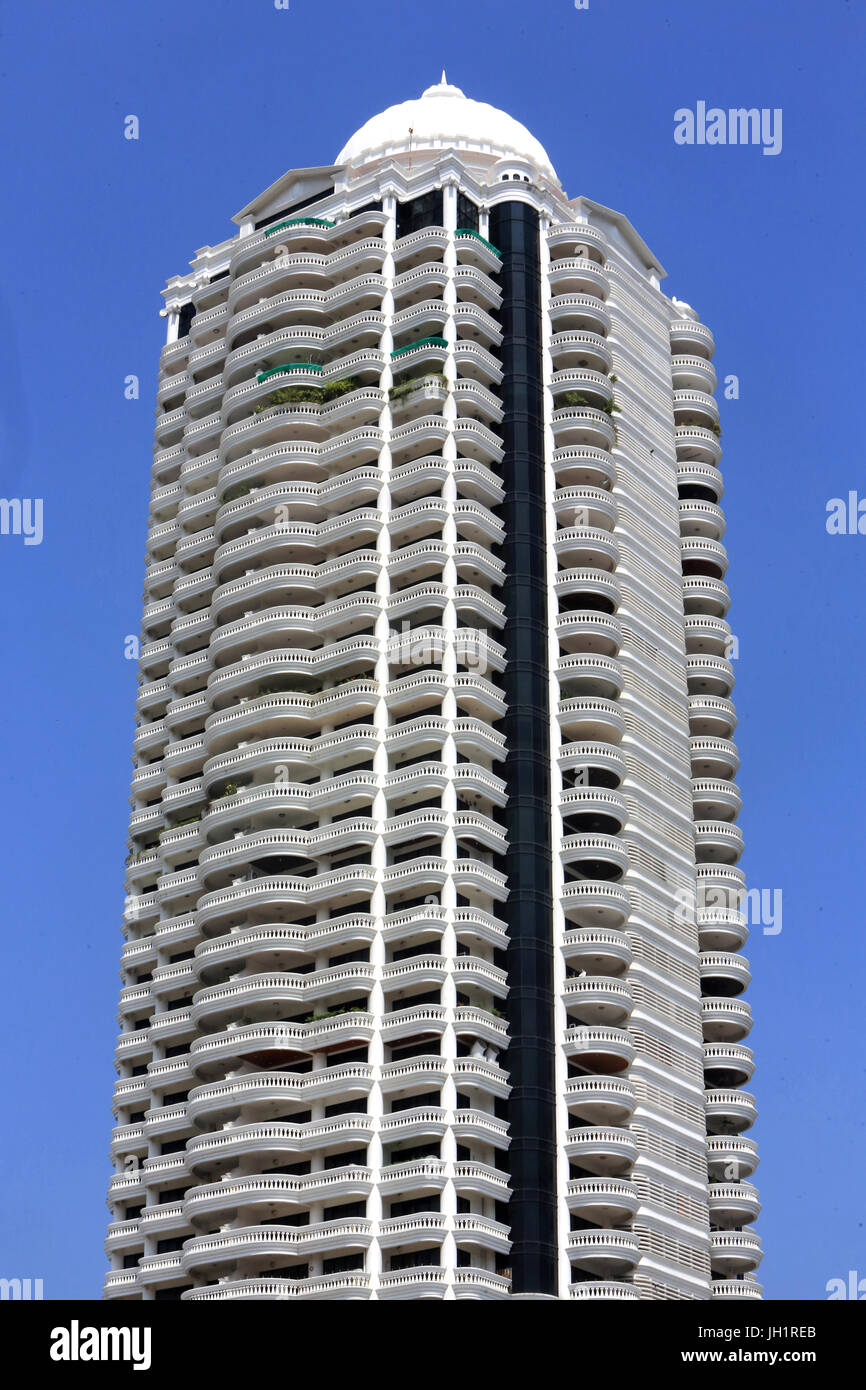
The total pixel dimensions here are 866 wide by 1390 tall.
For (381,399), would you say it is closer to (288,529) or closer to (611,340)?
(288,529)

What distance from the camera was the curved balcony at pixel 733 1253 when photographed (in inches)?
3812

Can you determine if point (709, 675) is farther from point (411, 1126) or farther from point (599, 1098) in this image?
point (411, 1126)

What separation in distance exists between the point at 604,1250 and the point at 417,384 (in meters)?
46.2

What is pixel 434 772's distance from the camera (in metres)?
92.2

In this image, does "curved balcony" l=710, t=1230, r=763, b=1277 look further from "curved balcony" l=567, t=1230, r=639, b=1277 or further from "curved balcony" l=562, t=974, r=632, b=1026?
"curved balcony" l=562, t=974, r=632, b=1026

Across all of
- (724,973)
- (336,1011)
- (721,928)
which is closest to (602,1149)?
(336,1011)

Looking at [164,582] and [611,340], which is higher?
[611,340]

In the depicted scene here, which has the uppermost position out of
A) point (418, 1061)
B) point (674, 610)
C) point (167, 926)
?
point (674, 610)

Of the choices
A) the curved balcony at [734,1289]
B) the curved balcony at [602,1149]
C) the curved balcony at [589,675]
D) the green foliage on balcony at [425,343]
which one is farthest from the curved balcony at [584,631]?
the curved balcony at [734,1289]

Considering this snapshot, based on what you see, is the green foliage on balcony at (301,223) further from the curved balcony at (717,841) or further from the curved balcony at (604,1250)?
the curved balcony at (604,1250)

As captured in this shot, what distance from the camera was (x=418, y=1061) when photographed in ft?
281

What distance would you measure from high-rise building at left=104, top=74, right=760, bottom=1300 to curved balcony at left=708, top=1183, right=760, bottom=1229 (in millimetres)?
237
